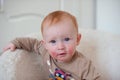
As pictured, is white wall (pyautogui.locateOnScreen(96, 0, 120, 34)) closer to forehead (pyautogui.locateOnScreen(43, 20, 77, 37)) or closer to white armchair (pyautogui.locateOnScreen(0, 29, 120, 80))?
white armchair (pyautogui.locateOnScreen(0, 29, 120, 80))

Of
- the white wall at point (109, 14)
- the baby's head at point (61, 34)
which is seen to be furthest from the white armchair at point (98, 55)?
the white wall at point (109, 14)

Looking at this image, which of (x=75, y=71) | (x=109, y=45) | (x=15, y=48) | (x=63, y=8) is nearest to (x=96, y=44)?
(x=109, y=45)

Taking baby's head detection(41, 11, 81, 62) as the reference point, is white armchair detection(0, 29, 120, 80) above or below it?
below

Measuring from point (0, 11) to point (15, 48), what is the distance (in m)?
0.68

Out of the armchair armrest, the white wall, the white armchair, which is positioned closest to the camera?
the armchair armrest

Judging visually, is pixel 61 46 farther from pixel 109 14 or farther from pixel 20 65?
pixel 109 14

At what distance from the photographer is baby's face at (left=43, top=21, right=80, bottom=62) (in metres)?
0.83

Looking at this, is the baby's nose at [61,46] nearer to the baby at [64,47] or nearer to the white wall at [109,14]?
the baby at [64,47]

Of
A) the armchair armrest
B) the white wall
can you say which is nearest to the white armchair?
the armchair armrest

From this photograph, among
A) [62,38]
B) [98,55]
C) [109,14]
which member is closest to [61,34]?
[62,38]

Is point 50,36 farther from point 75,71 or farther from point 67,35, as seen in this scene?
point 75,71

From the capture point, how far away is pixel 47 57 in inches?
38.2

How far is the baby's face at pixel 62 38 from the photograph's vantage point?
827 mm

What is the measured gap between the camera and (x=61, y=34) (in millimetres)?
826
